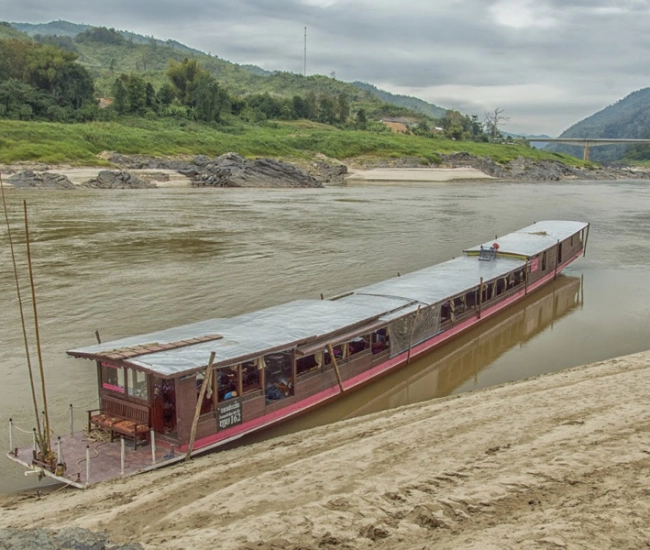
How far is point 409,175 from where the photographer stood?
79375mm

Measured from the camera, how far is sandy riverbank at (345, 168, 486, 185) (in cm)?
7700

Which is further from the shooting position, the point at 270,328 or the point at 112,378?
the point at 270,328

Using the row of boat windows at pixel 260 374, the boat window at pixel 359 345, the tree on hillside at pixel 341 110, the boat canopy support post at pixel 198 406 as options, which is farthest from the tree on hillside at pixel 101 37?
the boat canopy support post at pixel 198 406

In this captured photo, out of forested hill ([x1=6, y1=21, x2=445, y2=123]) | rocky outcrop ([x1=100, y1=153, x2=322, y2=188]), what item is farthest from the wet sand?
forested hill ([x1=6, y1=21, x2=445, y2=123])

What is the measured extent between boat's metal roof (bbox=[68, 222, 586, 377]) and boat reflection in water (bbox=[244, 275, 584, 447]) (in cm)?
158

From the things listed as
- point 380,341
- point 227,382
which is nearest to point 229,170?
point 380,341

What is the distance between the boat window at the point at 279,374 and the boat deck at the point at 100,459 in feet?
8.38

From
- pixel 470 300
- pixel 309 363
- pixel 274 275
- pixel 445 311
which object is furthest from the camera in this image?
pixel 274 275

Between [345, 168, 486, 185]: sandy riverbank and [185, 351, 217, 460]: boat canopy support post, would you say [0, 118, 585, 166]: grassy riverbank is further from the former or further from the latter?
[185, 351, 217, 460]: boat canopy support post

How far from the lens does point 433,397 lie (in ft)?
47.3

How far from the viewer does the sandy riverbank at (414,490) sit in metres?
6.55

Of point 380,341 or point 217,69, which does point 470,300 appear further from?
point 217,69

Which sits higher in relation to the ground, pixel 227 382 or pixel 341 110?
pixel 341 110

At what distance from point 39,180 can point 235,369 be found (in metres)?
44.2
